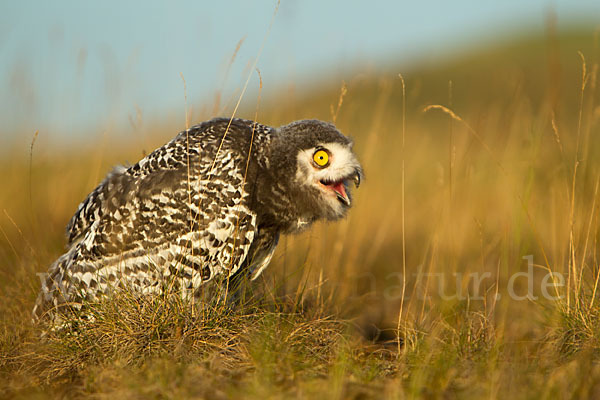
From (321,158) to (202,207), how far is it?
96 centimetres

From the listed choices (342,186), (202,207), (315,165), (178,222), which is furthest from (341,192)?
(178,222)

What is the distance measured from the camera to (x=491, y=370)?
309 centimetres

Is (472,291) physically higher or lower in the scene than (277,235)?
lower

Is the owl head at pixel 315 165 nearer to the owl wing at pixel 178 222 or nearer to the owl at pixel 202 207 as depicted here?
the owl at pixel 202 207

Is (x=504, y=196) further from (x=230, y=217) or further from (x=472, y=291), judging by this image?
(x=230, y=217)

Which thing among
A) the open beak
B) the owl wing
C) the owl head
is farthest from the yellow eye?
the owl wing

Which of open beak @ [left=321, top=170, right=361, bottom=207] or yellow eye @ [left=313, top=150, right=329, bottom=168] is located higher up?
yellow eye @ [left=313, top=150, right=329, bottom=168]

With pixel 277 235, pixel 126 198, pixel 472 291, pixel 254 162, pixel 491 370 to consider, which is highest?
pixel 254 162

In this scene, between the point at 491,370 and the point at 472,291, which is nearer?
the point at 491,370

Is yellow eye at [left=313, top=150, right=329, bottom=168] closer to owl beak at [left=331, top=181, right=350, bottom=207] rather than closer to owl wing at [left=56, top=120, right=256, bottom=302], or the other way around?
owl beak at [left=331, top=181, right=350, bottom=207]

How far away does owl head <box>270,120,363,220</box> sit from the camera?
4156 mm

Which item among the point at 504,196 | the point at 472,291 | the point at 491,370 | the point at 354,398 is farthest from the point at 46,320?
the point at 504,196

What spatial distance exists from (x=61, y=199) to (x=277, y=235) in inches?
170

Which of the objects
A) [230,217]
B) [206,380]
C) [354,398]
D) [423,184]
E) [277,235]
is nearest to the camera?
[354,398]
